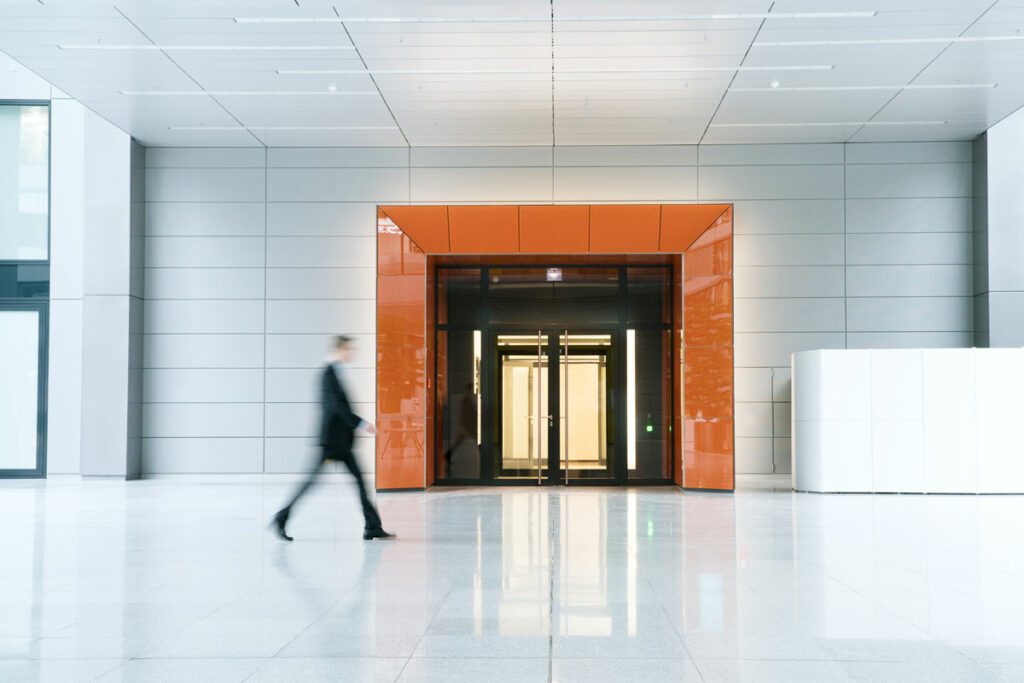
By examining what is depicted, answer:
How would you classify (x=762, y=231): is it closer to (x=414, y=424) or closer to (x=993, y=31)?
(x=993, y=31)

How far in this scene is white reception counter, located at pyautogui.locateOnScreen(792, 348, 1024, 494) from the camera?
1395cm

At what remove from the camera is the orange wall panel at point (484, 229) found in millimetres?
13867

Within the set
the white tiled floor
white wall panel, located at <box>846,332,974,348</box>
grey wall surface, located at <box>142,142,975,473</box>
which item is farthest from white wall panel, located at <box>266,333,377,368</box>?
white wall panel, located at <box>846,332,974,348</box>

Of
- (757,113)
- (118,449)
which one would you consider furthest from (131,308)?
(757,113)

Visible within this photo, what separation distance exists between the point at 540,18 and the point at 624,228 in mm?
3943

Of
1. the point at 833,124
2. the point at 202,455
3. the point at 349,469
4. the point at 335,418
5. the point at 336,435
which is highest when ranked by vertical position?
the point at 833,124

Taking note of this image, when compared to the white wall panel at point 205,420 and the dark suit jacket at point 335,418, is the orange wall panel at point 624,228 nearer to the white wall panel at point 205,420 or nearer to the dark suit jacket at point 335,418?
the dark suit jacket at point 335,418

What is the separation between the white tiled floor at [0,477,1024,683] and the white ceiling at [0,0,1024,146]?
19.1 feet

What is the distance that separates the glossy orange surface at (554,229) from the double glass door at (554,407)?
1966mm

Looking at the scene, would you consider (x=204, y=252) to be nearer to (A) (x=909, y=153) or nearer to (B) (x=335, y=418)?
(B) (x=335, y=418)

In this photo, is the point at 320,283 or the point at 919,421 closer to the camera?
the point at 919,421

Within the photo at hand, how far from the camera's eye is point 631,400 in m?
16.0

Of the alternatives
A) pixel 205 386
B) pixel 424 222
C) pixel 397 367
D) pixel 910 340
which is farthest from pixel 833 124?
pixel 205 386

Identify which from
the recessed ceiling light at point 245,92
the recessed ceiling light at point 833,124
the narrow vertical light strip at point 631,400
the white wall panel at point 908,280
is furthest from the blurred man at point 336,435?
the white wall panel at point 908,280
